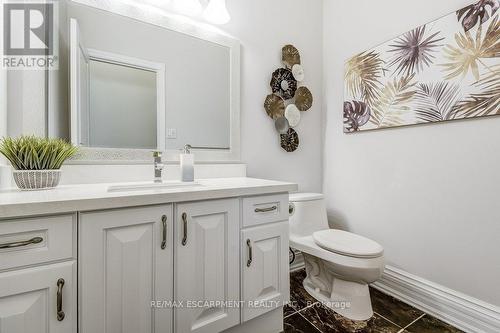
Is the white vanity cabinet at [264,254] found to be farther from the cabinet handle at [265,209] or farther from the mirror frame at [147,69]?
the mirror frame at [147,69]

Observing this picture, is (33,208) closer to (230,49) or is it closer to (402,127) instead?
(230,49)

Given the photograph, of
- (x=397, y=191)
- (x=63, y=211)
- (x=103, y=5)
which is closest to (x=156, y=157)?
(x=63, y=211)

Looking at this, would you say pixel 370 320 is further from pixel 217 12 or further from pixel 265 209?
pixel 217 12

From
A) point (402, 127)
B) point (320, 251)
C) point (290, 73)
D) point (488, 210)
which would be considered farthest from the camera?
point (290, 73)

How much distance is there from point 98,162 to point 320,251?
1.41 m

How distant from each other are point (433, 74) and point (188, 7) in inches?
62.6

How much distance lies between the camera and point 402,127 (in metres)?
1.63

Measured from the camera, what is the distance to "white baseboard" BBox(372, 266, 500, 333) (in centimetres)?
125

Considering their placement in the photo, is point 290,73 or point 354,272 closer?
point 354,272

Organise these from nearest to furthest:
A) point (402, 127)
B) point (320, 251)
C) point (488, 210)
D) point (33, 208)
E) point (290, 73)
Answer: point (33, 208) < point (488, 210) < point (320, 251) < point (402, 127) < point (290, 73)

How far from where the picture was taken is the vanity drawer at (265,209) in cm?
119

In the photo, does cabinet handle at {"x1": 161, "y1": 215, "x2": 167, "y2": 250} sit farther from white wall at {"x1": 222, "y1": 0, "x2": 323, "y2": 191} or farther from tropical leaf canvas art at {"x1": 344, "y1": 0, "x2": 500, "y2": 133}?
tropical leaf canvas art at {"x1": 344, "y1": 0, "x2": 500, "y2": 133}

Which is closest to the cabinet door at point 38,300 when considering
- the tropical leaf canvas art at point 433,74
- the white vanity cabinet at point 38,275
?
the white vanity cabinet at point 38,275

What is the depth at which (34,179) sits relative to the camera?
1003 mm
